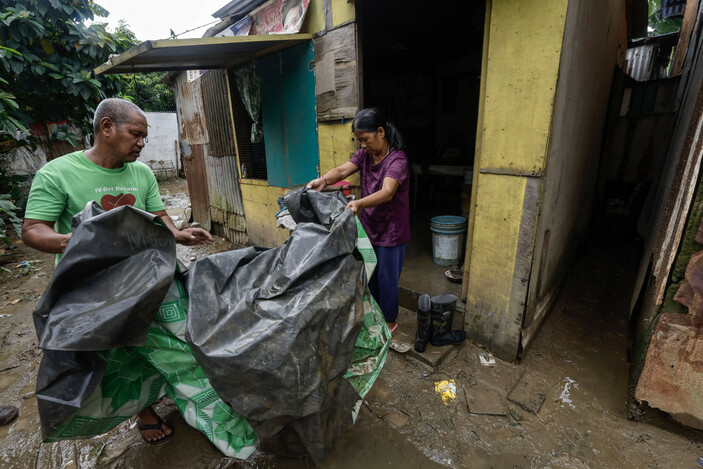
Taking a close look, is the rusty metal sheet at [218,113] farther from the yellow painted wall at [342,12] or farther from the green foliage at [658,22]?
the green foliage at [658,22]

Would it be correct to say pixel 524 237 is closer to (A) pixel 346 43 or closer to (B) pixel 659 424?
(B) pixel 659 424

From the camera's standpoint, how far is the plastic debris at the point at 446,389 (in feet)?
7.98

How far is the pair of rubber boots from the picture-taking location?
284cm

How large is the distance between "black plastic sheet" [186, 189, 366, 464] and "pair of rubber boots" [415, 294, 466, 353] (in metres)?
1.33

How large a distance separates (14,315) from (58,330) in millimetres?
4171

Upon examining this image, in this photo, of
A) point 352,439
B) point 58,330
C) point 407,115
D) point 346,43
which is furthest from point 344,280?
point 407,115

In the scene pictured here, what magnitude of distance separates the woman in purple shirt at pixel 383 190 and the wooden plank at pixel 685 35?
8.82 meters

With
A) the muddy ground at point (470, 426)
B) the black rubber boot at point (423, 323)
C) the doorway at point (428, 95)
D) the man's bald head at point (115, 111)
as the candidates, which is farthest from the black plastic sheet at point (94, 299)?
the doorway at point (428, 95)

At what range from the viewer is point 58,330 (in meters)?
1.16

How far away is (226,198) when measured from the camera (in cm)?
636

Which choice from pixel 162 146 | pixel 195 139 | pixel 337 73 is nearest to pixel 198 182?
pixel 195 139

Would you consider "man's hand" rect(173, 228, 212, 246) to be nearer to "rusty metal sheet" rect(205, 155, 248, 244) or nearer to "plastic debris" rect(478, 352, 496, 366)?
"plastic debris" rect(478, 352, 496, 366)

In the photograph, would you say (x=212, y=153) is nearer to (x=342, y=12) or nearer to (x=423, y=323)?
(x=342, y=12)

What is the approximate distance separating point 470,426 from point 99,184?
2.86 meters
